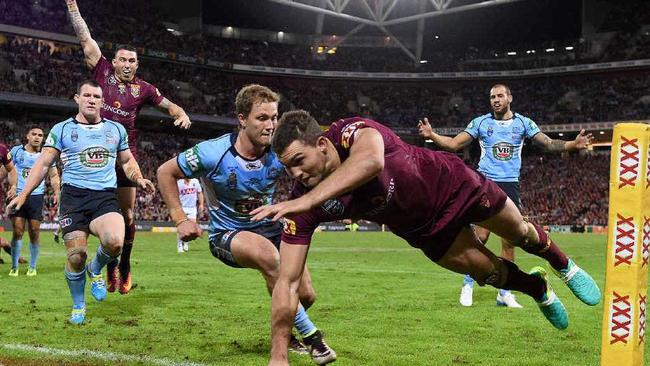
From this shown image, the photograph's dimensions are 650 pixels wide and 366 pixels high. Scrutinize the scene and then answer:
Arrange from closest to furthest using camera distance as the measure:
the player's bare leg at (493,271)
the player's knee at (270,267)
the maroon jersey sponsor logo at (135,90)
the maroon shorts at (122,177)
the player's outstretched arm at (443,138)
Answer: the player's bare leg at (493,271), the player's knee at (270,267), the player's outstretched arm at (443,138), the maroon shorts at (122,177), the maroon jersey sponsor logo at (135,90)

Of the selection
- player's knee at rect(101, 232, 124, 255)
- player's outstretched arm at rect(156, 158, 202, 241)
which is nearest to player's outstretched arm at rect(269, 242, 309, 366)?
player's outstretched arm at rect(156, 158, 202, 241)

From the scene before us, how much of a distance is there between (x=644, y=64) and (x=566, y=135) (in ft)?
28.5

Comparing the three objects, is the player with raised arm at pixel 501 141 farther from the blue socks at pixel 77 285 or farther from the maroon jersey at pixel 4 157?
the maroon jersey at pixel 4 157

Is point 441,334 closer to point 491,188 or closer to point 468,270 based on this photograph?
point 468,270

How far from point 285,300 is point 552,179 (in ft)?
163

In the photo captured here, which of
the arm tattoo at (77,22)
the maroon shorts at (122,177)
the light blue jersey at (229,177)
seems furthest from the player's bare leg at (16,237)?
the light blue jersey at (229,177)

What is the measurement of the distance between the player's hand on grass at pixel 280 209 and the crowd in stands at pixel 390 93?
4060 cm

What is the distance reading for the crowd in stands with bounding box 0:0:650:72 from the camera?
144 feet

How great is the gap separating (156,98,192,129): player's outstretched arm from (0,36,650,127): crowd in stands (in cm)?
3489

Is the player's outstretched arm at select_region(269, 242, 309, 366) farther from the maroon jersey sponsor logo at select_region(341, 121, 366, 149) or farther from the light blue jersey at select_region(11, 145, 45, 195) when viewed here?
the light blue jersey at select_region(11, 145, 45, 195)

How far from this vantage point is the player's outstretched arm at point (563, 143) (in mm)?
7593

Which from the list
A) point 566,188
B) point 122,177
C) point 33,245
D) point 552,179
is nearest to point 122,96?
Result: point 122,177

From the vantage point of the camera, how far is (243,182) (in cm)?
595

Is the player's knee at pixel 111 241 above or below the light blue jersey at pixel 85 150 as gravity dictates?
below
